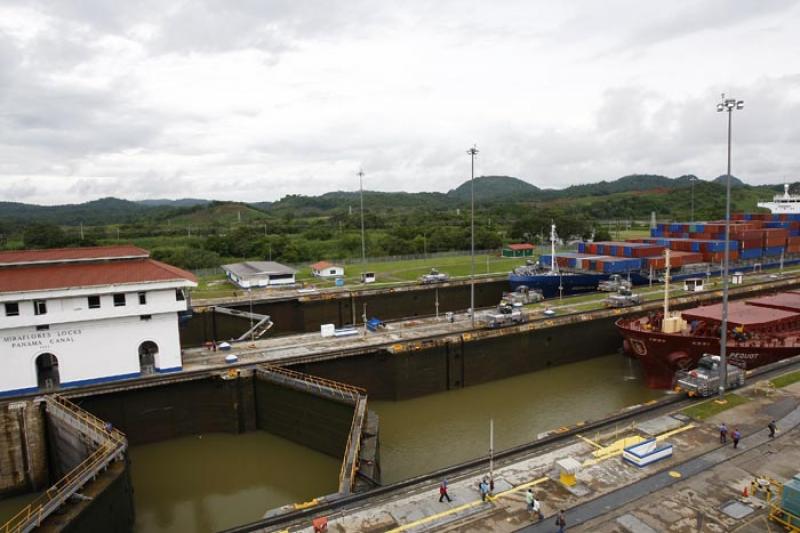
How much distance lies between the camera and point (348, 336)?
40.4 m

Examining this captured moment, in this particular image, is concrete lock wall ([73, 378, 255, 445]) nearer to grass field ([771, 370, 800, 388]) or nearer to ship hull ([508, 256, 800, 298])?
grass field ([771, 370, 800, 388])

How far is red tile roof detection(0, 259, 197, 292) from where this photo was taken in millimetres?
28584

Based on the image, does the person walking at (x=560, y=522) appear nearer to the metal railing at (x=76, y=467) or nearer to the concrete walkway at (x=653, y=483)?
the concrete walkway at (x=653, y=483)

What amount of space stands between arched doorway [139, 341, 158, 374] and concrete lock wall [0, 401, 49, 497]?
6014mm

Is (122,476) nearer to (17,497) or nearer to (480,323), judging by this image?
(17,497)

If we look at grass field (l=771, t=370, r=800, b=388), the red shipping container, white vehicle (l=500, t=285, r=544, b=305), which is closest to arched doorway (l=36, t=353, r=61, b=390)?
white vehicle (l=500, t=285, r=544, b=305)

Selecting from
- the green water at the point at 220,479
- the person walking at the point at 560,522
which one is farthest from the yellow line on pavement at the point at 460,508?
the green water at the point at 220,479

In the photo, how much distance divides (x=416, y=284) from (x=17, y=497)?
141ft

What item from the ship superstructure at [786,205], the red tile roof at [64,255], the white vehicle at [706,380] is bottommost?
the white vehicle at [706,380]

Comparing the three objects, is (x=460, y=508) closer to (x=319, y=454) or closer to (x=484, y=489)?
(x=484, y=489)

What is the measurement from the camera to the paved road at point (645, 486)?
54.5 ft

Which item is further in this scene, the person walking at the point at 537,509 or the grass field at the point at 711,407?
the grass field at the point at 711,407

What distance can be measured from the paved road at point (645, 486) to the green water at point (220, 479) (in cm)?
1232

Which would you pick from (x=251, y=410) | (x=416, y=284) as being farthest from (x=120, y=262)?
(x=416, y=284)
